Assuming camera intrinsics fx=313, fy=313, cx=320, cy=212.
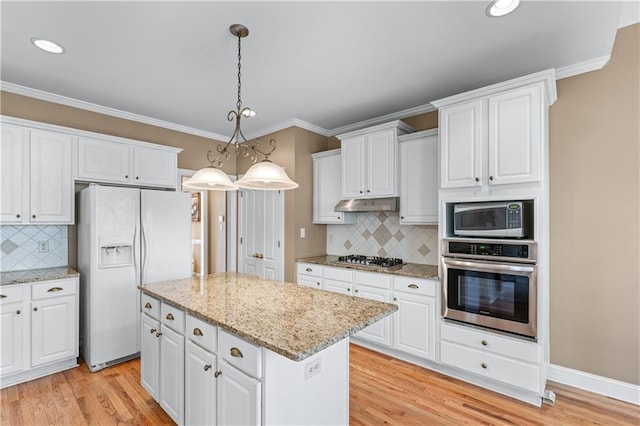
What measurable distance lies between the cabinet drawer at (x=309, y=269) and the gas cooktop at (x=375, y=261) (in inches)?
11.9

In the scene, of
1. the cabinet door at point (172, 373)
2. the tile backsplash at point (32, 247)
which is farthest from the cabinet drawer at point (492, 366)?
the tile backsplash at point (32, 247)

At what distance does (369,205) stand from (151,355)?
248 cm

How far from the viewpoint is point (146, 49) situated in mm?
2340

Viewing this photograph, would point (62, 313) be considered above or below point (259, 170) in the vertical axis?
below

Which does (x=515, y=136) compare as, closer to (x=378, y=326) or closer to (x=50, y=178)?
(x=378, y=326)

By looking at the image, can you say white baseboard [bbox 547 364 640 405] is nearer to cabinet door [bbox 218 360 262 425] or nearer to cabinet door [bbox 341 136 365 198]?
cabinet door [bbox 341 136 365 198]

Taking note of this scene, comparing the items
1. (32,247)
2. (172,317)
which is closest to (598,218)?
(172,317)

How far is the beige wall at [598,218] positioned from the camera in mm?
2410

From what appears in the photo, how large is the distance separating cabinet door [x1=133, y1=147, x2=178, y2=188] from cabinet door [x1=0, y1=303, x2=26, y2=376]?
1535mm

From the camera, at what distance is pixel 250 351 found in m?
1.48

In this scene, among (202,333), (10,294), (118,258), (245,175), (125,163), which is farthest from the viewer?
(125,163)

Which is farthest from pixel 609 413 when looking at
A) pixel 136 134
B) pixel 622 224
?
pixel 136 134

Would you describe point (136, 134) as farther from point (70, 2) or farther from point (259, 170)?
point (259, 170)

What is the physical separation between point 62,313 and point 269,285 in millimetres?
2077
